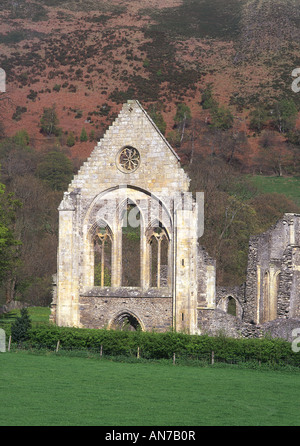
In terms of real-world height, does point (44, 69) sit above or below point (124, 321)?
above

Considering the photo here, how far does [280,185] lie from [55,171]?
2284 cm

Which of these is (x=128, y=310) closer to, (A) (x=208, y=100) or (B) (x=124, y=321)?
(B) (x=124, y=321)

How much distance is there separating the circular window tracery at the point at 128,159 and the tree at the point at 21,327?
6.84m

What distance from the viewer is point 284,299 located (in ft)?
106

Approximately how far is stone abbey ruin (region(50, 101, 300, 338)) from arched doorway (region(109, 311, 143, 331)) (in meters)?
0.05

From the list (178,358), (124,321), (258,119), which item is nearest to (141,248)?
(124,321)

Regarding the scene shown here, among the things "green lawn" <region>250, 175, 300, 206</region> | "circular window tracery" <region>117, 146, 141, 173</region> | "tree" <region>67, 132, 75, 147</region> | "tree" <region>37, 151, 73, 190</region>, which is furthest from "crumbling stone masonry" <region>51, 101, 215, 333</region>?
"tree" <region>67, 132, 75, 147</region>

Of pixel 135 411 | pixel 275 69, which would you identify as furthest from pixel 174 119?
pixel 135 411

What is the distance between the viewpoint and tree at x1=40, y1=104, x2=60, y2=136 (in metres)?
109

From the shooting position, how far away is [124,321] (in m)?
33.9

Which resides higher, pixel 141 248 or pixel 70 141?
pixel 70 141
